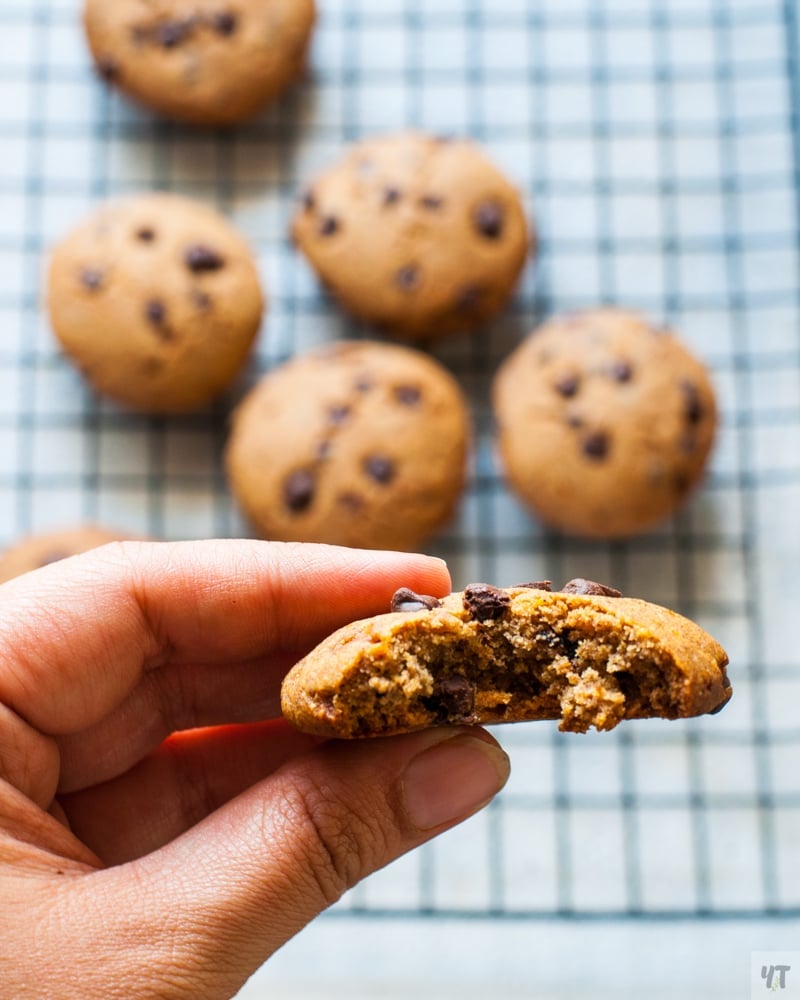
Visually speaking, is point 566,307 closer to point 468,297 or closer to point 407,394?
point 468,297

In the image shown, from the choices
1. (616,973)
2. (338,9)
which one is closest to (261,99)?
(338,9)

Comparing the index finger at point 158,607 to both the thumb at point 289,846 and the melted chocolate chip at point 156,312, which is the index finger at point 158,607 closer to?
the thumb at point 289,846

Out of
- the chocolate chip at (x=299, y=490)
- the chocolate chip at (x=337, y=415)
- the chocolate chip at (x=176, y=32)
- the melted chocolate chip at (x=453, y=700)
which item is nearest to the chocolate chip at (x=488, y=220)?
the chocolate chip at (x=337, y=415)

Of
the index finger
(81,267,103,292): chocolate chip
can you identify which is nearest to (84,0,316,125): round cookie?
(81,267,103,292): chocolate chip

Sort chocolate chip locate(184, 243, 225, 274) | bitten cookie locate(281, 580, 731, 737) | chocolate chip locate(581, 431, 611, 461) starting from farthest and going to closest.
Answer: chocolate chip locate(184, 243, 225, 274), chocolate chip locate(581, 431, 611, 461), bitten cookie locate(281, 580, 731, 737)

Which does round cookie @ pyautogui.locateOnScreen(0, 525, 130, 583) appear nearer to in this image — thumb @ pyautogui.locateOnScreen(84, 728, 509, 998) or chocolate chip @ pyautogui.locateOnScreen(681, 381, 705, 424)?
thumb @ pyautogui.locateOnScreen(84, 728, 509, 998)

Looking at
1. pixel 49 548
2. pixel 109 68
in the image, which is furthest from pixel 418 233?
pixel 49 548
